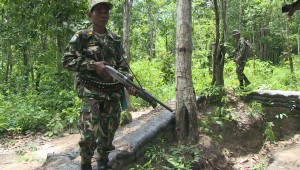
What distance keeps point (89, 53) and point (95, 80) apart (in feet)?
1.05

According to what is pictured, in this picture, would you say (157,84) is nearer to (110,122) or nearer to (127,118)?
(127,118)

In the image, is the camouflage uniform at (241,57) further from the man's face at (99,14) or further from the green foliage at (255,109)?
the man's face at (99,14)

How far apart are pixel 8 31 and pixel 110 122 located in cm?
798

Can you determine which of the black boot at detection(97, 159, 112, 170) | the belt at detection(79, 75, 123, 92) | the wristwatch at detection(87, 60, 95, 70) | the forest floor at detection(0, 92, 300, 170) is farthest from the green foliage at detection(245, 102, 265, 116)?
the wristwatch at detection(87, 60, 95, 70)

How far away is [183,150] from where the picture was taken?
5.07m

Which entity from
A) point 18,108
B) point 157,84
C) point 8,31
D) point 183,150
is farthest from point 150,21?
point 183,150

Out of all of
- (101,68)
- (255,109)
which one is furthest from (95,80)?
(255,109)

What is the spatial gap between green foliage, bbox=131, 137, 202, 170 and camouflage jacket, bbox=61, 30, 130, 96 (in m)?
1.45

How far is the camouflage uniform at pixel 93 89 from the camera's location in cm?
351

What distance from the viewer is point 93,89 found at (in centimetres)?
356

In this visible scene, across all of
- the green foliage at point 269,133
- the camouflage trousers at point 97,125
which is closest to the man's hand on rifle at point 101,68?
the camouflage trousers at point 97,125

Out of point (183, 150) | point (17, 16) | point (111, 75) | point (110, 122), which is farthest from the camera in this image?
point (17, 16)

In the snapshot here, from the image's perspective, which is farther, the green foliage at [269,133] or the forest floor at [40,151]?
the green foliage at [269,133]

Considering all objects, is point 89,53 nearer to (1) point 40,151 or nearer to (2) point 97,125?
(2) point 97,125
